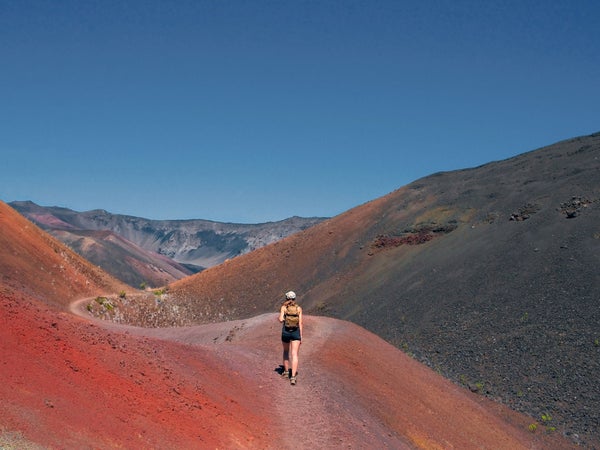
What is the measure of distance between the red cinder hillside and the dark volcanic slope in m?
3.20

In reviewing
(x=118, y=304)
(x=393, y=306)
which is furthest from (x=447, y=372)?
(x=118, y=304)

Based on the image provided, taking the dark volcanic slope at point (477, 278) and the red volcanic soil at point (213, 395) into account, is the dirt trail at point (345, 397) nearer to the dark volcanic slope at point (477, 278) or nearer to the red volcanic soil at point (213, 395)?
the red volcanic soil at point (213, 395)

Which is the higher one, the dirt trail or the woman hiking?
the woman hiking

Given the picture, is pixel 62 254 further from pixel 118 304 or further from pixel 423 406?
pixel 423 406

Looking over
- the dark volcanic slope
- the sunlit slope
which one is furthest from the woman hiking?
the sunlit slope

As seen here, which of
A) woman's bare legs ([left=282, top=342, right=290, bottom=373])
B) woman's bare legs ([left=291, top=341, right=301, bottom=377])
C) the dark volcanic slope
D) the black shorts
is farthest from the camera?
the dark volcanic slope

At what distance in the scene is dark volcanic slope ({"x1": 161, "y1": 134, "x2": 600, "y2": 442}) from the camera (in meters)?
23.6

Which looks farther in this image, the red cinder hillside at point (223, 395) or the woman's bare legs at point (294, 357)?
the woman's bare legs at point (294, 357)

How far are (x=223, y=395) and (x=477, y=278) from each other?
23.3 meters

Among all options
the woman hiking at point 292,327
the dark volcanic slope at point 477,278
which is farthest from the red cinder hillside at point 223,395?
the dark volcanic slope at point 477,278

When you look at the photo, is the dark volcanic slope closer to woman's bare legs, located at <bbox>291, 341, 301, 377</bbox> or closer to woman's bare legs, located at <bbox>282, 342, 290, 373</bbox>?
woman's bare legs, located at <bbox>282, 342, 290, 373</bbox>

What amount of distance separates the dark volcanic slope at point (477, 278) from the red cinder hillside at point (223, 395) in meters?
3.20

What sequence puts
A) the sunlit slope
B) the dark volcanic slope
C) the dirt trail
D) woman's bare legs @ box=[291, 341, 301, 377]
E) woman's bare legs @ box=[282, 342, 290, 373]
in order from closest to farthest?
the dirt trail < woman's bare legs @ box=[291, 341, 301, 377] < woman's bare legs @ box=[282, 342, 290, 373] < the dark volcanic slope < the sunlit slope

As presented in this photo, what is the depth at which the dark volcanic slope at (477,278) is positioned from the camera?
77.4ft
